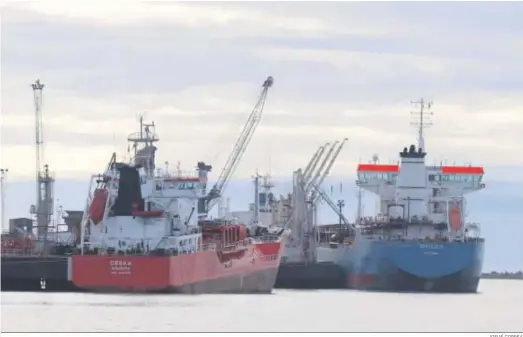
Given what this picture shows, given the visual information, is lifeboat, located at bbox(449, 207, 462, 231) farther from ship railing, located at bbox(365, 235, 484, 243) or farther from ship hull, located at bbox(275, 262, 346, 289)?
ship hull, located at bbox(275, 262, 346, 289)

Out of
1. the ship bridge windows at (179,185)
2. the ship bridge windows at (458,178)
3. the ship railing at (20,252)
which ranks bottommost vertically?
the ship railing at (20,252)

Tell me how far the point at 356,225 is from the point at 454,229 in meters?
8.04

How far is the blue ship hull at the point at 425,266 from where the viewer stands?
103 m

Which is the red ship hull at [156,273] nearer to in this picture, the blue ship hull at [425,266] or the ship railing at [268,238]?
the ship railing at [268,238]

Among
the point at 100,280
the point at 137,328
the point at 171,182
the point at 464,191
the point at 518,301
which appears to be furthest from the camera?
the point at 464,191

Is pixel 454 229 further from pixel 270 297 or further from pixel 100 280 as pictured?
pixel 100 280

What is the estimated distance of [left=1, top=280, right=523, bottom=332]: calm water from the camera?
217ft

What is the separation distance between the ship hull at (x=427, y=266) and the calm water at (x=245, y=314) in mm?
10575

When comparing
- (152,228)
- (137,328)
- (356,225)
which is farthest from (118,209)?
(356,225)

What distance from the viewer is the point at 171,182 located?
8944 centimetres

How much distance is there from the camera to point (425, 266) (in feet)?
339

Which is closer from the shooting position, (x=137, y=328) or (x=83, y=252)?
(x=137, y=328)

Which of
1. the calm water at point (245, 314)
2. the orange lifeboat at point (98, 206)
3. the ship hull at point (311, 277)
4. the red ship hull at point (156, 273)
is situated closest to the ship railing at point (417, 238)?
the ship hull at point (311, 277)

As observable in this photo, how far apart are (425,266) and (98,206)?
77.8 feet
